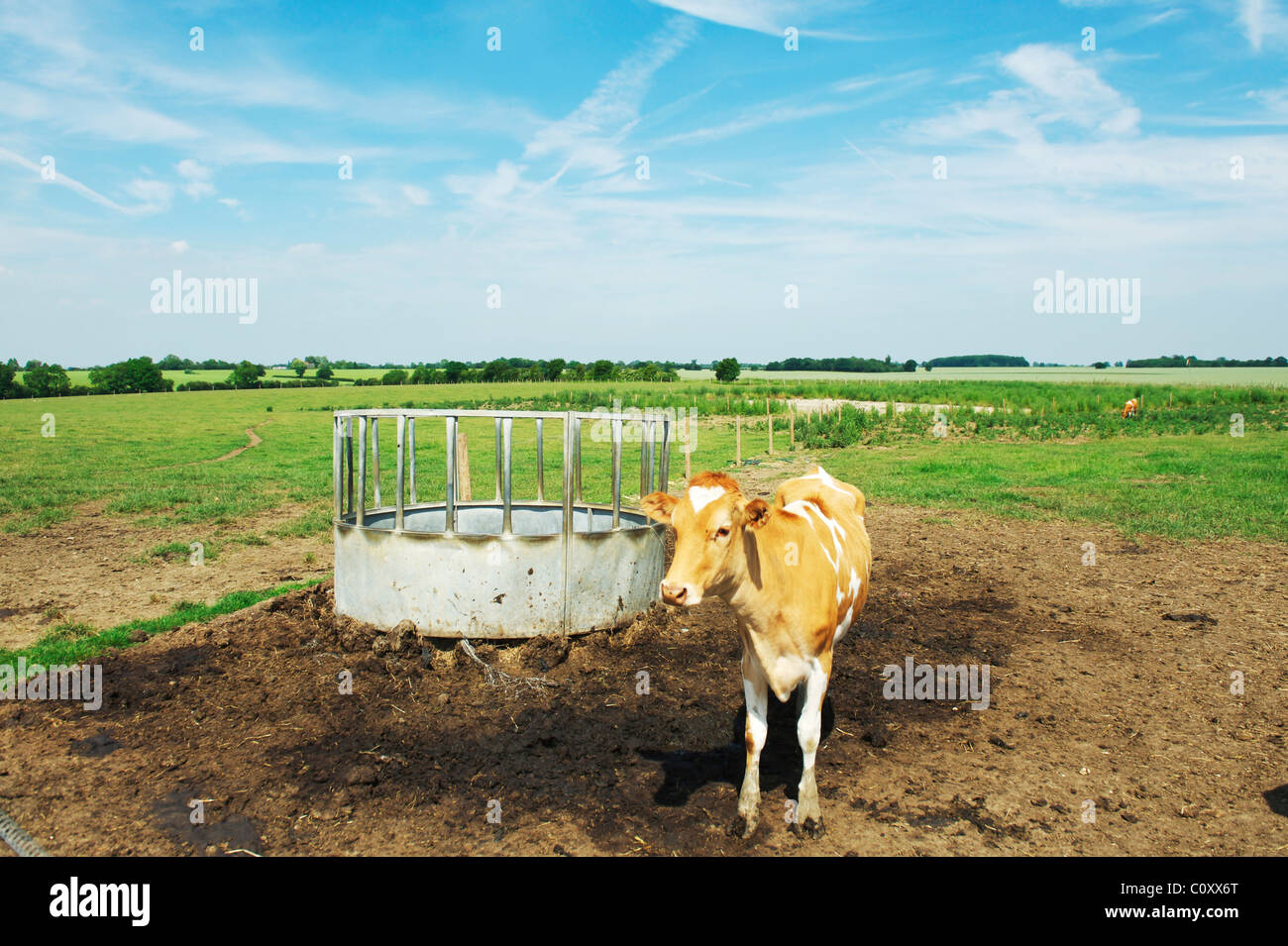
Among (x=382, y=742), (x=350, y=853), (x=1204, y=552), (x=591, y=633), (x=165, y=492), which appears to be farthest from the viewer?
(x=165, y=492)

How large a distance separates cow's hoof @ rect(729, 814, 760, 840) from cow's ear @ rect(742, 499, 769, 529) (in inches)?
70.1

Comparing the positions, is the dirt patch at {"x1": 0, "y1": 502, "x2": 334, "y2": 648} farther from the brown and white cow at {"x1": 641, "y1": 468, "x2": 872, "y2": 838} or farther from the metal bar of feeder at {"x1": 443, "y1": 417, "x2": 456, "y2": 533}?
the brown and white cow at {"x1": 641, "y1": 468, "x2": 872, "y2": 838}

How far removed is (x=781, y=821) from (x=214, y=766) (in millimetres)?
3812

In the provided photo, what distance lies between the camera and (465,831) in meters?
4.75

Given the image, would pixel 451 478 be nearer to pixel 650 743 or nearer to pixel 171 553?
pixel 650 743

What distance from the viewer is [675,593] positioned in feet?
12.7

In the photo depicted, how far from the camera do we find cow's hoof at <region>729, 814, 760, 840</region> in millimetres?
4648

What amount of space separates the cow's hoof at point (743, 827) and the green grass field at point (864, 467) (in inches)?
434

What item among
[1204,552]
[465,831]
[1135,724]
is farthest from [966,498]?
[465,831]

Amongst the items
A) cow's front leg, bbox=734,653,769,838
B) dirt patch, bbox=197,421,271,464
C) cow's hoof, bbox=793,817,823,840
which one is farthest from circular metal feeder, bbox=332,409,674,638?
dirt patch, bbox=197,421,271,464

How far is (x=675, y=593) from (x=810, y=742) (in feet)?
5.43

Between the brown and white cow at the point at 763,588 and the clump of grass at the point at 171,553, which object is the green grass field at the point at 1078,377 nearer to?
the clump of grass at the point at 171,553

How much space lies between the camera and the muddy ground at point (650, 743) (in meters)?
4.70
